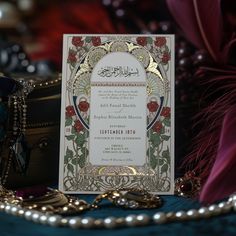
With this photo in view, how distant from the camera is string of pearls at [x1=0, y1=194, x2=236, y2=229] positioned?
1.32 ft

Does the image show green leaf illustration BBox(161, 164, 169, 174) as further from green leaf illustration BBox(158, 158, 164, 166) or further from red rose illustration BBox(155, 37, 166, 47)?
red rose illustration BBox(155, 37, 166, 47)

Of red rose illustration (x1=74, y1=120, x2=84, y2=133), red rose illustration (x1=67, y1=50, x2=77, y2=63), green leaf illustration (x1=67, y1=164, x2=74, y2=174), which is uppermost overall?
red rose illustration (x1=67, y1=50, x2=77, y2=63)

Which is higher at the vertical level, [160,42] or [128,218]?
[160,42]

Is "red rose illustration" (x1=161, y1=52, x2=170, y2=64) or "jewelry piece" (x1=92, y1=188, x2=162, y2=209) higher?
"red rose illustration" (x1=161, y1=52, x2=170, y2=64)

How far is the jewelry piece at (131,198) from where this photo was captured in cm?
Answer: 46

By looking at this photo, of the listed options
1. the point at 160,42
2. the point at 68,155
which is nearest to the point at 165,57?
the point at 160,42

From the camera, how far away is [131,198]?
1.52 ft

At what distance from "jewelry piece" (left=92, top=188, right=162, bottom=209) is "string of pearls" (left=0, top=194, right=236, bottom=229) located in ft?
0.16

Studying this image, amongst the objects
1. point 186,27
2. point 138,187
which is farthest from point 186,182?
point 186,27

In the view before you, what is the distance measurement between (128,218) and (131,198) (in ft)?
0.19

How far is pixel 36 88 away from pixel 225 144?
0.21 m

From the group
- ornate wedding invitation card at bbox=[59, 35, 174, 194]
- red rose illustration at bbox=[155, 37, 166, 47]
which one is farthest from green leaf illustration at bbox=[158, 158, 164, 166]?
red rose illustration at bbox=[155, 37, 166, 47]

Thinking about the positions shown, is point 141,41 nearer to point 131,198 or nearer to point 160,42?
point 160,42

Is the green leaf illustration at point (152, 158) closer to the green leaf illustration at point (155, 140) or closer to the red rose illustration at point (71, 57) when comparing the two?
the green leaf illustration at point (155, 140)
